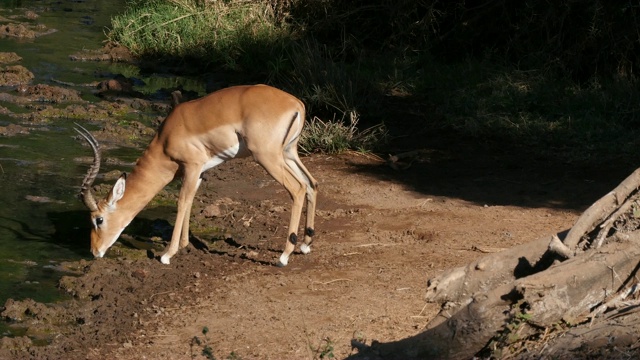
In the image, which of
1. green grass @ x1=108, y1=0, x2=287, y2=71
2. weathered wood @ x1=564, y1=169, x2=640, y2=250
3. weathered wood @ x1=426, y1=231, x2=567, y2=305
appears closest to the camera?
weathered wood @ x1=564, y1=169, x2=640, y2=250

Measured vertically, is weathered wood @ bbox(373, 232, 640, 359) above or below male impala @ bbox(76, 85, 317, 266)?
above

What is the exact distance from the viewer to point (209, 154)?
8.63 m

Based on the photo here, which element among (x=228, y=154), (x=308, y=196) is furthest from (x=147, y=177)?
(x=308, y=196)

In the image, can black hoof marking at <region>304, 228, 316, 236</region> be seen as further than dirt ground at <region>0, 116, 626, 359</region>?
Yes

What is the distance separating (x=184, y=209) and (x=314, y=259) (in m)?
1.18

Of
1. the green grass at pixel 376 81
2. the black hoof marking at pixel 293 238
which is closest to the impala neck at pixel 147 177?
the black hoof marking at pixel 293 238

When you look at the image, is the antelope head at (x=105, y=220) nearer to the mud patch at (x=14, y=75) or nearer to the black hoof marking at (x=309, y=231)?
the black hoof marking at (x=309, y=231)

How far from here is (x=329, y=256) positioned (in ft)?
27.5

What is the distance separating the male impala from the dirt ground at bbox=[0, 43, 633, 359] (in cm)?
30

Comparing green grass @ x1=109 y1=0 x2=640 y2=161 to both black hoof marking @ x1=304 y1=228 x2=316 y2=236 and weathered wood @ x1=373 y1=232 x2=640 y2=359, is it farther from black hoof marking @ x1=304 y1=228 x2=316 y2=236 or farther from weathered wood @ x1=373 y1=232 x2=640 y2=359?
weathered wood @ x1=373 y1=232 x2=640 y2=359

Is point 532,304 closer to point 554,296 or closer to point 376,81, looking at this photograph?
point 554,296

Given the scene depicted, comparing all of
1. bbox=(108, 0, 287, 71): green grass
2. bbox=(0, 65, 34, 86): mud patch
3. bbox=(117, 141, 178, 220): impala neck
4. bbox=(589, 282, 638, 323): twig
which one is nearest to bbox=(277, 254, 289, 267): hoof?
bbox=(117, 141, 178, 220): impala neck

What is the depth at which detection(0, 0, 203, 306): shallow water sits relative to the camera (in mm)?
8195

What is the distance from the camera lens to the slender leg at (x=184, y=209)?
8.32 metres
